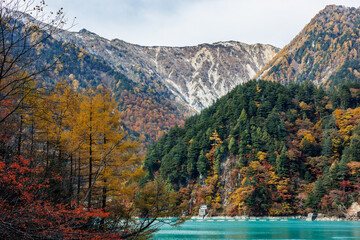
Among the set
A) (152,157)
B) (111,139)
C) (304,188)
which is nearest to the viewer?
(111,139)

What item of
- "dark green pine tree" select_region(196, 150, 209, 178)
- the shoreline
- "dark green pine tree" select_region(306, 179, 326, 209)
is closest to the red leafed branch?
"dark green pine tree" select_region(306, 179, 326, 209)

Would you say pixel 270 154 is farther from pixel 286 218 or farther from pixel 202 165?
pixel 202 165

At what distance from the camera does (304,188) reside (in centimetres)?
6994

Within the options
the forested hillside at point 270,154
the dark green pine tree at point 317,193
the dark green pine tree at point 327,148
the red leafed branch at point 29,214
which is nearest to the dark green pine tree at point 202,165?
the forested hillside at point 270,154

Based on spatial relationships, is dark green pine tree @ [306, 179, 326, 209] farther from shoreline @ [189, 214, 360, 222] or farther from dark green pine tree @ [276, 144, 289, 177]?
dark green pine tree @ [276, 144, 289, 177]

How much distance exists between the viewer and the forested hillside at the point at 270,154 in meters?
65.4

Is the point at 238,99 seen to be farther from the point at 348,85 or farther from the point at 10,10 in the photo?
the point at 10,10

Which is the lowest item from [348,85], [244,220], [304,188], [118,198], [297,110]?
[244,220]

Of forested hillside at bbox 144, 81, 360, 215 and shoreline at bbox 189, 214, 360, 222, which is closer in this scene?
shoreline at bbox 189, 214, 360, 222

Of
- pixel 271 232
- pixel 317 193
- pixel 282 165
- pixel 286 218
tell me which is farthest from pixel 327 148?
pixel 271 232

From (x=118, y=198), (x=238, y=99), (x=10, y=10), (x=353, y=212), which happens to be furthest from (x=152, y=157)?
(x=10, y=10)

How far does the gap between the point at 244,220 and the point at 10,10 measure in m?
71.6

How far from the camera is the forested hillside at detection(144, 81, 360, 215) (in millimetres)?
65375

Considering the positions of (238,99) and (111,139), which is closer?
(111,139)
